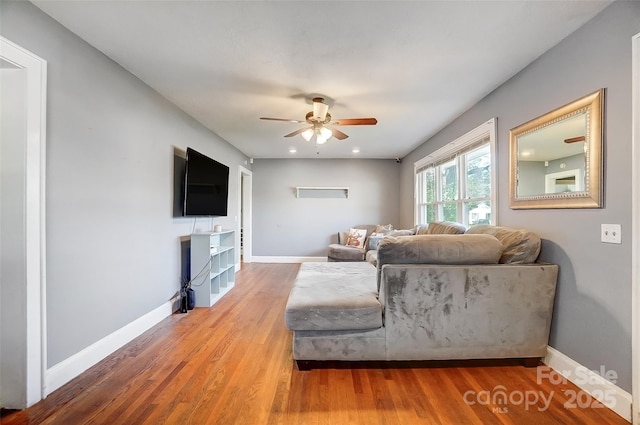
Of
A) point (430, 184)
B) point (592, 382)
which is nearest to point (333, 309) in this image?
point (592, 382)

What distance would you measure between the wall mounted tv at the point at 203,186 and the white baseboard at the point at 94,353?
116 cm

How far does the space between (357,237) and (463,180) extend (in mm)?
2502

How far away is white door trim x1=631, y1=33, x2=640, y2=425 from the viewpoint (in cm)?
144

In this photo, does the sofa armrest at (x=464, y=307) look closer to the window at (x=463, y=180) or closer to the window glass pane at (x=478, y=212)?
the window at (x=463, y=180)

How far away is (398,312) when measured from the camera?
1888 mm

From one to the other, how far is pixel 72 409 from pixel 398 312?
6.78 feet

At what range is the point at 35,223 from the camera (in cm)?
157

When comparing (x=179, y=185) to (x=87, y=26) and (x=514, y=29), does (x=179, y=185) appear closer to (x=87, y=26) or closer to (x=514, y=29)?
(x=87, y=26)

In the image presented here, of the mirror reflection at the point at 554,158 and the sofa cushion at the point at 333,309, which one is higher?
the mirror reflection at the point at 554,158

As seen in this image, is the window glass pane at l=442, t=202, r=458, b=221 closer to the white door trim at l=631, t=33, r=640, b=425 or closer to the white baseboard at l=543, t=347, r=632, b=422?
the white baseboard at l=543, t=347, r=632, b=422

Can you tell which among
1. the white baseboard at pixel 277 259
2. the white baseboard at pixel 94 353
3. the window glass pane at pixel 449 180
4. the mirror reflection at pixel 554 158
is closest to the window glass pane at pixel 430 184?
the window glass pane at pixel 449 180

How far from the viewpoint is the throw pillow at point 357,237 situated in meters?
5.53

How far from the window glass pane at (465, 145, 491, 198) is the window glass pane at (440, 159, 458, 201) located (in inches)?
12.1

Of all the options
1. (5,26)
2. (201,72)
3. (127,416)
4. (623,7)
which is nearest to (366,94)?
(201,72)
